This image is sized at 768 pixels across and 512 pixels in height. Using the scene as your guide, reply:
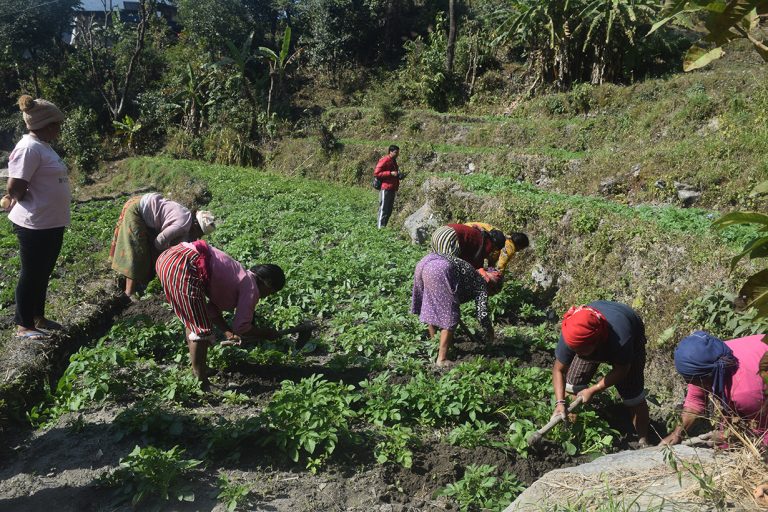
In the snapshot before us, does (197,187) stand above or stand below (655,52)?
below

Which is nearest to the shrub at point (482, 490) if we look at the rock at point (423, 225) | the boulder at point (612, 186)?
the rock at point (423, 225)

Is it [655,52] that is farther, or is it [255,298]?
[655,52]

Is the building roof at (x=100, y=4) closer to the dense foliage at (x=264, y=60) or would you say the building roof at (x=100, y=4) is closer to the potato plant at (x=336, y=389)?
the dense foliage at (x=264, y=60)

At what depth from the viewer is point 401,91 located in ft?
83.4

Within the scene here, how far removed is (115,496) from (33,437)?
128 centimetres

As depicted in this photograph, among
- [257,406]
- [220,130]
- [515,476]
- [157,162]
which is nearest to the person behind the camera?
[515,476]

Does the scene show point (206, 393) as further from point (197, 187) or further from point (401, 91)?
point (401, 91)

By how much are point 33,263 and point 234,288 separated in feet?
5.83

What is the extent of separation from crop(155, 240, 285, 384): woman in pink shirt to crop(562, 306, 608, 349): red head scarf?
7.72ft

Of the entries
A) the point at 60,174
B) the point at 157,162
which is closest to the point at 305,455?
the point at 60,174

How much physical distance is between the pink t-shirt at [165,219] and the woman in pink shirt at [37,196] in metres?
0.92

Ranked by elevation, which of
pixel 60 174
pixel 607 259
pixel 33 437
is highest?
pixel 60 174

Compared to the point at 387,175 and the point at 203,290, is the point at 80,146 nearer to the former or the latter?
the point at 387,175

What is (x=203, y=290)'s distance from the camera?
15.6 feet
